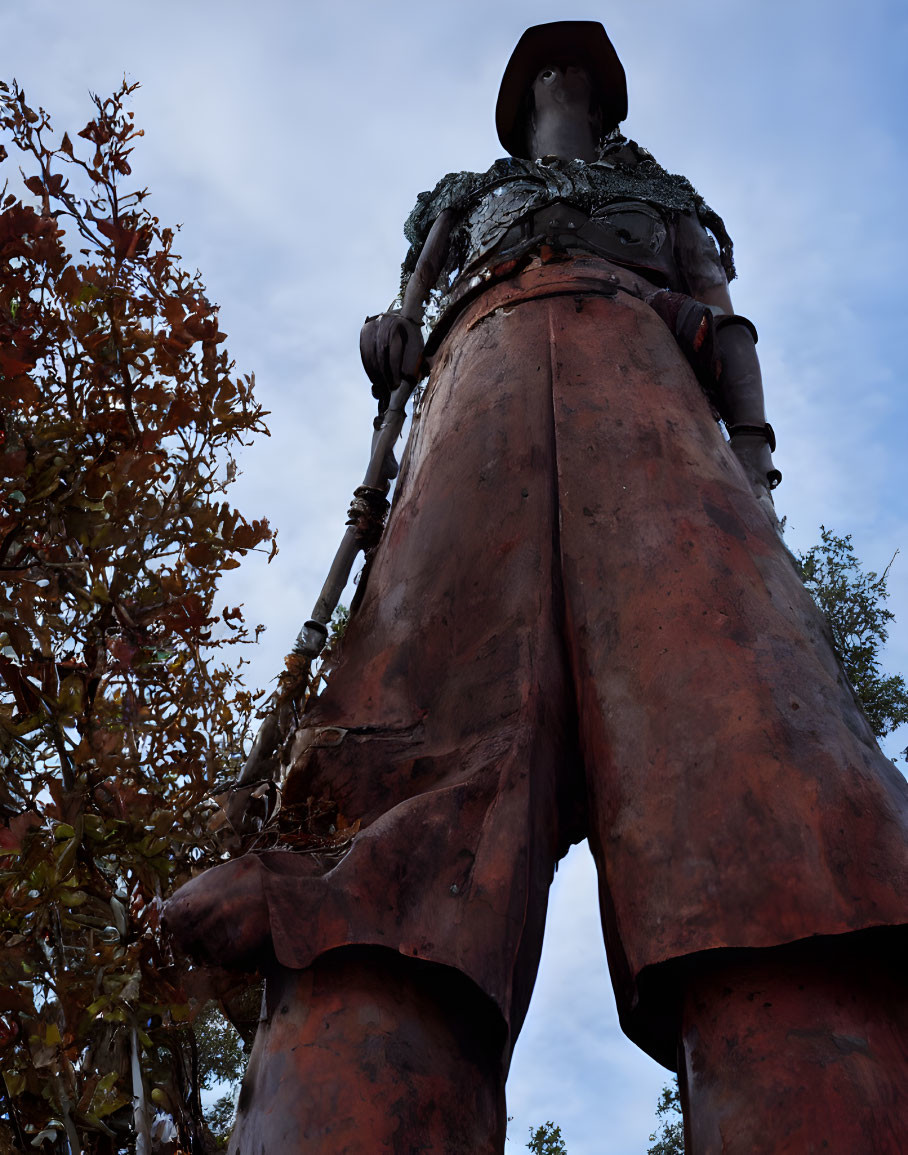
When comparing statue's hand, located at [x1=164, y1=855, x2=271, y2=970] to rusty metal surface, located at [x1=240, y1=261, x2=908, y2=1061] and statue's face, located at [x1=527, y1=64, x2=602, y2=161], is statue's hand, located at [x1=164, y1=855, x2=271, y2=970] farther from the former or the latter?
statue's face, located at [x1=527, y1=64, x2=602, y2=161]

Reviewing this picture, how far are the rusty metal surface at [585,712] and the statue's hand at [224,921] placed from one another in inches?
1.5

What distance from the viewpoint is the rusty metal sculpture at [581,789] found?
2277 mm

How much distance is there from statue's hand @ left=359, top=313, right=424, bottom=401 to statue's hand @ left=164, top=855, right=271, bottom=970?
7.45 ft

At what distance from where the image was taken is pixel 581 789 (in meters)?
2.94

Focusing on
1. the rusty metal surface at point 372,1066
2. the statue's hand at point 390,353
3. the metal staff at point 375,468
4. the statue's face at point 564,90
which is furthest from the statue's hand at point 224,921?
the statue's face at point 564,90

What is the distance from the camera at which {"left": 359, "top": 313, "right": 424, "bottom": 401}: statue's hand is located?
14.1 ft

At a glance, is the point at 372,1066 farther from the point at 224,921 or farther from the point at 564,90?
the point at 564,90

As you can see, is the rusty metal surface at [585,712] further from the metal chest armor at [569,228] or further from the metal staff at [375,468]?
the metal chest armor at [569,228]

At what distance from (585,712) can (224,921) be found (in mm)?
956

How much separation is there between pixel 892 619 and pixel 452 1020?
8.29m

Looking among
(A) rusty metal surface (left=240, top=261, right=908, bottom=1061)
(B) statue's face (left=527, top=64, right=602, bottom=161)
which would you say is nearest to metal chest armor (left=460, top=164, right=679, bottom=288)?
(A) rusty metal surface (left=240, top=261, right=908, bottom=1061)

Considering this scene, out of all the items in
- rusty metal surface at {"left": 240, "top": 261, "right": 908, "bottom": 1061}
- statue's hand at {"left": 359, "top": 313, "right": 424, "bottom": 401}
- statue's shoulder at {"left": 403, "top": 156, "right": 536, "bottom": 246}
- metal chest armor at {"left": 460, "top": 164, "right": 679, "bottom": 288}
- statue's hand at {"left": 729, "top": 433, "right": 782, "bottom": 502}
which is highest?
statue's shoulder at {"left": 403, "top": 156, "right": 536, "bottom": 246}

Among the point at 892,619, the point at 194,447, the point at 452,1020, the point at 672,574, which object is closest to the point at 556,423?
the point at 672,574

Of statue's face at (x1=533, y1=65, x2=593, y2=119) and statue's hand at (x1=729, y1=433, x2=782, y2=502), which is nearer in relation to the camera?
statue's hand at (x1=729, y1=433, x2=782, y2=502)
